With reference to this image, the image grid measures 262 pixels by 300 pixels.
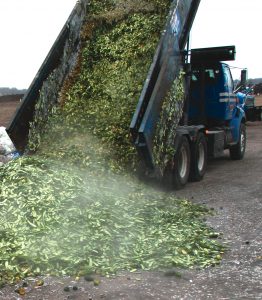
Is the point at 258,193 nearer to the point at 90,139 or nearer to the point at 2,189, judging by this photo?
the point at 90,139

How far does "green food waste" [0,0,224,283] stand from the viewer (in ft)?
16.5

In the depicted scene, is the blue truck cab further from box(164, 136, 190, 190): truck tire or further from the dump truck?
box(164, 136, 190, 190): truck tire

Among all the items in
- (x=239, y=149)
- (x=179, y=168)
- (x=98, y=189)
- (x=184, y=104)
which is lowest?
(x=239, y=149)

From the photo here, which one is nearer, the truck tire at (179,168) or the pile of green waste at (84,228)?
the pile of green waste at (84,228)

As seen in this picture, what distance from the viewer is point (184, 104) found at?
9016mm

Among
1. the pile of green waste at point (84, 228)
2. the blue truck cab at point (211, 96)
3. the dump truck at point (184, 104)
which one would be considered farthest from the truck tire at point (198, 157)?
the pile of green waste at point (84, 228)

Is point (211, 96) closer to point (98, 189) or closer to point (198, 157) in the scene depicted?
point (198, 157)

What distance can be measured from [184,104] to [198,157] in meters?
1.36

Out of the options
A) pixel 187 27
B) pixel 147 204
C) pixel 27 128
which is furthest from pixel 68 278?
pixel 187 27

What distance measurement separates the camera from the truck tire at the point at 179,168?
8648 millimetres

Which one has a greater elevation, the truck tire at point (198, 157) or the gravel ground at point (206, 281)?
the truck tire at point (198, 157)

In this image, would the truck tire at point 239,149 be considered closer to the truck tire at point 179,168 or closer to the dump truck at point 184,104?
the dump truck at point 184,104

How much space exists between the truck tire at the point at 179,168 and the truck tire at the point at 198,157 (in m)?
0.33

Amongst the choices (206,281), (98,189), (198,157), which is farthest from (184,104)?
(206,281)
